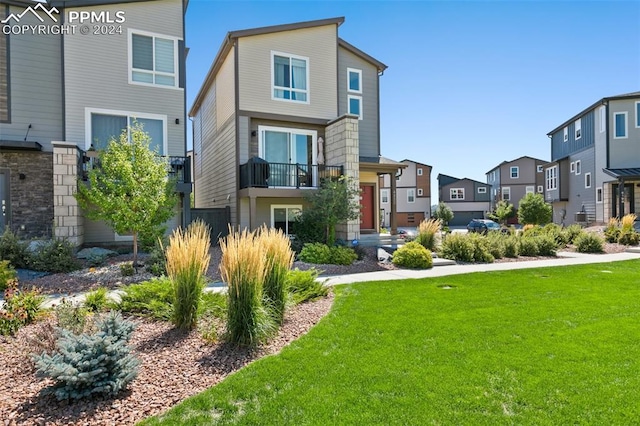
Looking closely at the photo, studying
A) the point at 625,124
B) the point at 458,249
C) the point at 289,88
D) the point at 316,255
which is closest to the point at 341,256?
the point at 316,255

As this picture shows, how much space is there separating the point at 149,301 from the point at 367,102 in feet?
47.4

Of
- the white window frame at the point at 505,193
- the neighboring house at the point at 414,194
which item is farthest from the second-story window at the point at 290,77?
the white window frame at the point at 505,193

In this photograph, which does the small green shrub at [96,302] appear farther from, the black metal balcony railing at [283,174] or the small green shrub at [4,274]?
the black metal balcony railing at [283,174]

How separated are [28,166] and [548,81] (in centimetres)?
2001

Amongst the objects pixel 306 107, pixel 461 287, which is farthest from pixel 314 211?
pixel 461 287

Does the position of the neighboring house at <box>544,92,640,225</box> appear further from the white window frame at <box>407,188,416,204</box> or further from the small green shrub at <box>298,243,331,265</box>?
the small green shrub at <box>298,243,331,265</box>

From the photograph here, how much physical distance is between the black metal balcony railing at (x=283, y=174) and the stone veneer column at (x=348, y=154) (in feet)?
1.37

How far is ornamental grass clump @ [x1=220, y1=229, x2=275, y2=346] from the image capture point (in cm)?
438

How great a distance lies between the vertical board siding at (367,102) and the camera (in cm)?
1725

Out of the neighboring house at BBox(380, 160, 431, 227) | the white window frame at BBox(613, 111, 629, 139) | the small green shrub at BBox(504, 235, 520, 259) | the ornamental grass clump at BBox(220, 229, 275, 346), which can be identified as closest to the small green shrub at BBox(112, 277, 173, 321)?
the ornamental grass clump at BBox(220, 229, 275, 346)

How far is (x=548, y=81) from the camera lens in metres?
15.8

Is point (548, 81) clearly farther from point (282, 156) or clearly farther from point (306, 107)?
point (282, 156)

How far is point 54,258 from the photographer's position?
9.34 meters

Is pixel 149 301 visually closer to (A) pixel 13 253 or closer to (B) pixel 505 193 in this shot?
(A) pixel 13 253
